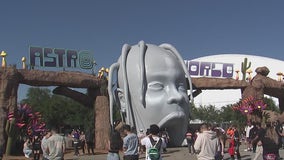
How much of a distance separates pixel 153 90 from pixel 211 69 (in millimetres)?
13595

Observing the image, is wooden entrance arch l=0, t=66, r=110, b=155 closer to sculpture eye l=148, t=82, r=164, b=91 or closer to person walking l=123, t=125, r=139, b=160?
sculpture eye l=148, t=82, r=164, b=91

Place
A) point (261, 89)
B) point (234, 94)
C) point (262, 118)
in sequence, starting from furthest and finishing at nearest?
1. point (234, 94)
2. point (261, 89)
3. point (262, 118)

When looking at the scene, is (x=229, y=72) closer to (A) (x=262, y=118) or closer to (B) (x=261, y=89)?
(B) (x=261, y=89)

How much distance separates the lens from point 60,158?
26.1ft

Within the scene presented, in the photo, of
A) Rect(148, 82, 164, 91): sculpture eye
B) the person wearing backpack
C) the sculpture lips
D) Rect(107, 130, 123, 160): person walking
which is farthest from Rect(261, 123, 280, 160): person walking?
Rect(148, 82, 164, 91): sculpture eye

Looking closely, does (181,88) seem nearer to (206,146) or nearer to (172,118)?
(172,118)

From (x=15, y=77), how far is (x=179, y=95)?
24.8 feet

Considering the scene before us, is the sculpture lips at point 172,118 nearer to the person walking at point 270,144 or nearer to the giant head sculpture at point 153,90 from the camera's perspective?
the giant head sculpture at point 153,90

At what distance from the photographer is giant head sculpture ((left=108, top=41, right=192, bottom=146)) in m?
18.5

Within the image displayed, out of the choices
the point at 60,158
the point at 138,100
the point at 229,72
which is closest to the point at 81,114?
the point at 229,72

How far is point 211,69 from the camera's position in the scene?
31422mm

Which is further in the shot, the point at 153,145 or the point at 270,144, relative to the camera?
the point at 270,144

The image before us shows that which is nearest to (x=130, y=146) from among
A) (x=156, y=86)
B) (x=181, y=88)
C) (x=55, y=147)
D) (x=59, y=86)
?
(x=55, y=147)

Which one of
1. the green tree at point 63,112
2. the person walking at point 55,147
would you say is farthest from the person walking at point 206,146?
the green tree at point 63,112
